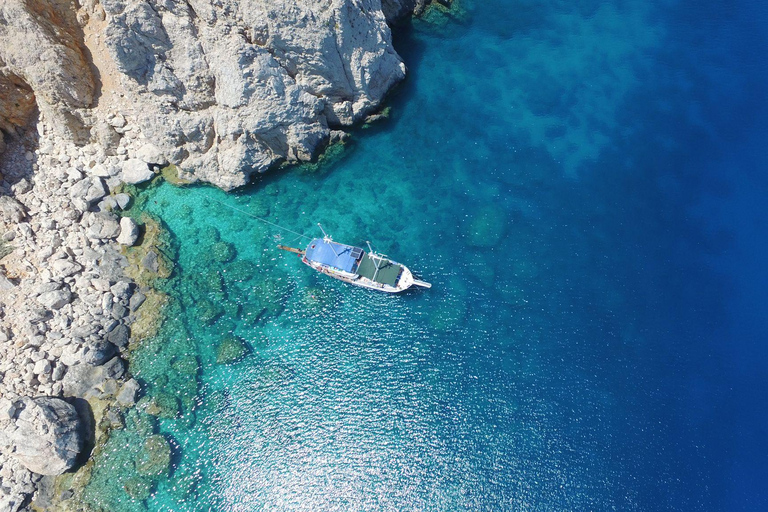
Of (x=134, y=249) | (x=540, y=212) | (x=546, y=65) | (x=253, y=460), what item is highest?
(x=546, y=65)

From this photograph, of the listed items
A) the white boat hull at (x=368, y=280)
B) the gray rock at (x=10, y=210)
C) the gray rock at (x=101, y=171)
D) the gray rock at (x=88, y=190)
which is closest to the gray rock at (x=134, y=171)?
the gray rock at (x=101, y=171)

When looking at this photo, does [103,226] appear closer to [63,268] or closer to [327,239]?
[63,268]

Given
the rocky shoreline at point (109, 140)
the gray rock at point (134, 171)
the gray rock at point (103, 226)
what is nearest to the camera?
the rocky shoreline at point (109, 140)

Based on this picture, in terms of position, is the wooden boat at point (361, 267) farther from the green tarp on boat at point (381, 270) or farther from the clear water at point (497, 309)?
the clear water at point (497, 309)

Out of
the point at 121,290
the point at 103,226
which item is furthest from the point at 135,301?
the point at 103,226

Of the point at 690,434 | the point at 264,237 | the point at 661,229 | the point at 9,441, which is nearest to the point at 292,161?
the point at 264,237

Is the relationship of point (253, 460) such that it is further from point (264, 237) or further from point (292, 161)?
point (292, 161)
